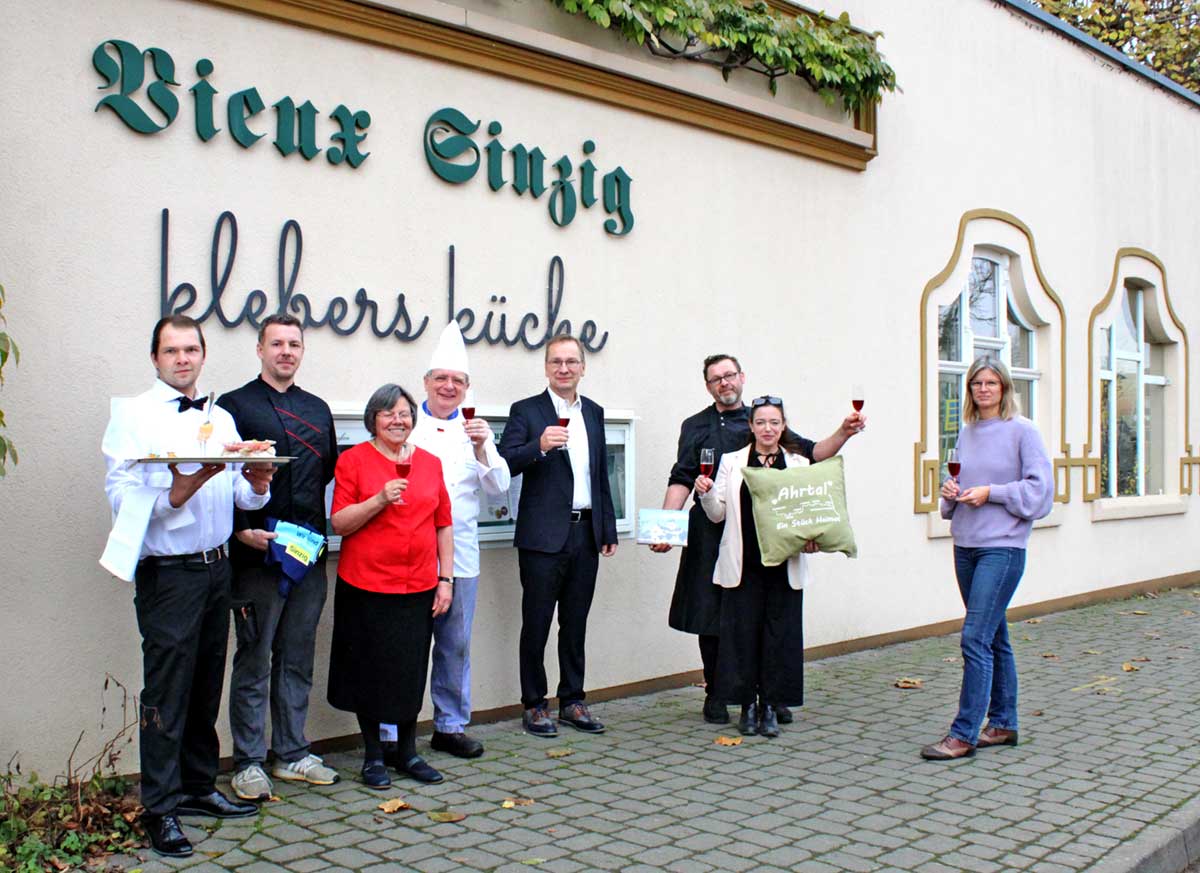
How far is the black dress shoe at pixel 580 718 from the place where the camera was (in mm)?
6383

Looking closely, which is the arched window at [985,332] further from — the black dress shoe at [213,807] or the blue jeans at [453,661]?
the black dress shoe at [213,807]

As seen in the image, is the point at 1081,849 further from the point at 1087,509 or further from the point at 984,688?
the point at 1087,509

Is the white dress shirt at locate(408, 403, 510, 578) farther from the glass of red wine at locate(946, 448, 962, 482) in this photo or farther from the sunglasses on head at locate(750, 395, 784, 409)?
the glass of red wine at locate(946, 448, 962, 482)

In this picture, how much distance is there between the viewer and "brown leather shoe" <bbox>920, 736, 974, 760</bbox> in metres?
5.89

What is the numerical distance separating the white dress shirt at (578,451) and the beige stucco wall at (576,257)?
0.48 metres

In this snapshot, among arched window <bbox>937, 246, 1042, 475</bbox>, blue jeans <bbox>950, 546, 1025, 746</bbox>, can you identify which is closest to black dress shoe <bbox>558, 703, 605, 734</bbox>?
blue jeans <bbox>950, 546, 1025, 746</bbox>

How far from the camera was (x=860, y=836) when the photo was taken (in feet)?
15.5

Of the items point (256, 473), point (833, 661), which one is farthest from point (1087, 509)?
point (256, 473)

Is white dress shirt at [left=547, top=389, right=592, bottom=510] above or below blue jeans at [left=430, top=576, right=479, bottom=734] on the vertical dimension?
above

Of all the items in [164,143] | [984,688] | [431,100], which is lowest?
[984,688]

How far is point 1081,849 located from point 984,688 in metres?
1.34

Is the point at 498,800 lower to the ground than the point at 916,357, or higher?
lower

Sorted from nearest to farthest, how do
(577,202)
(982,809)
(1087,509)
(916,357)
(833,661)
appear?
(982,809), (577,202), (833,661), (916,357), (1087,509)

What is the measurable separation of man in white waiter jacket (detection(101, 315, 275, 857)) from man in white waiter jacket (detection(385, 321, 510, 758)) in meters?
1.25
